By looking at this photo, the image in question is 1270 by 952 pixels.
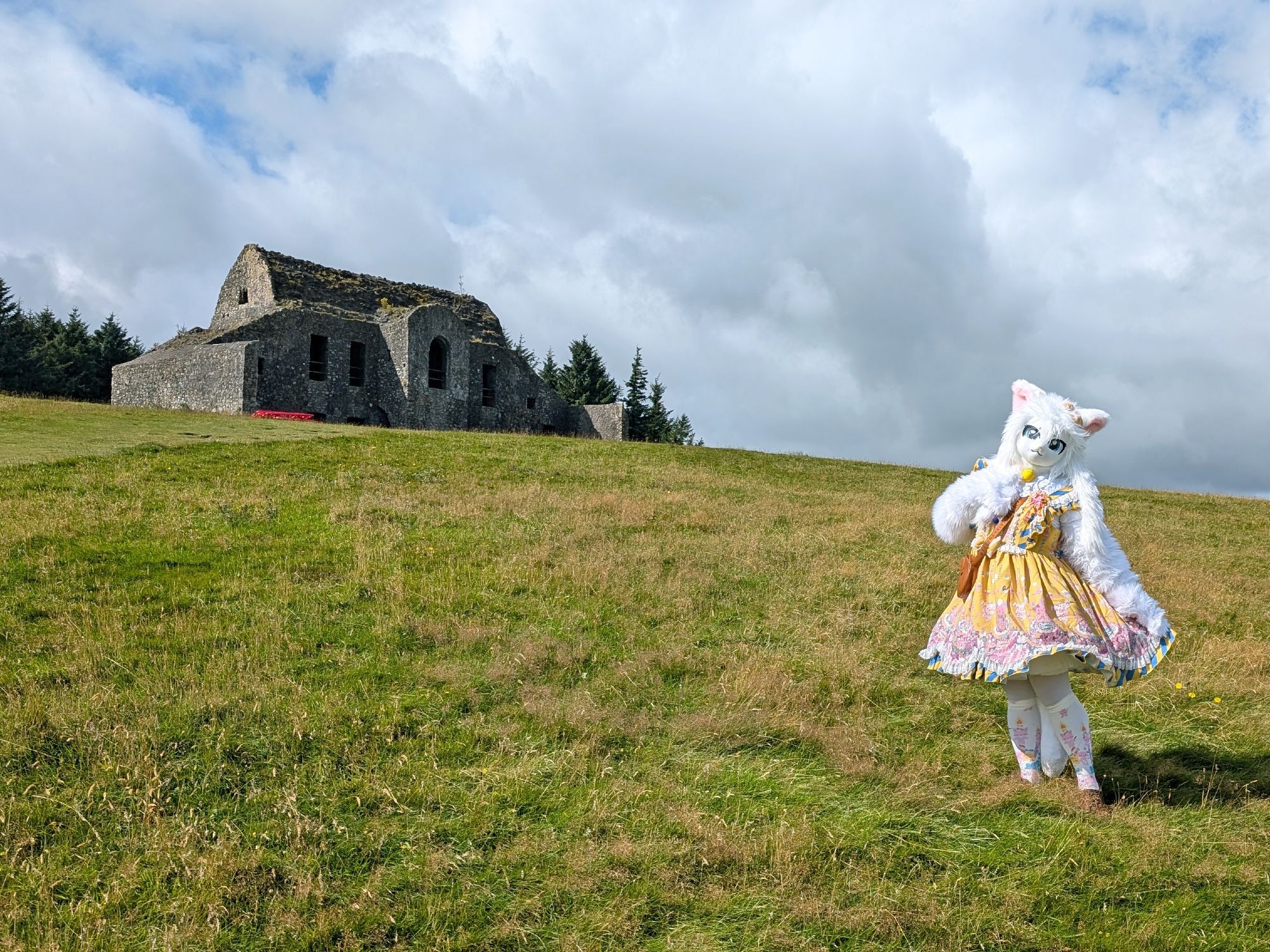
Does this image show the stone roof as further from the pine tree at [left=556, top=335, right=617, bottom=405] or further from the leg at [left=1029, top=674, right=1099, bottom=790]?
the leg at [left=1029, top=674, right=1099, bottom=790]

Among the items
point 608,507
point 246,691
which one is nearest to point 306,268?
point 608,507

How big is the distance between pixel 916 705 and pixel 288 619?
235 inches

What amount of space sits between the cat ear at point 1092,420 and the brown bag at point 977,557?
0.79 metres

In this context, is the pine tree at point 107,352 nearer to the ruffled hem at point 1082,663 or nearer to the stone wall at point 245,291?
the stone wall at point 245,291

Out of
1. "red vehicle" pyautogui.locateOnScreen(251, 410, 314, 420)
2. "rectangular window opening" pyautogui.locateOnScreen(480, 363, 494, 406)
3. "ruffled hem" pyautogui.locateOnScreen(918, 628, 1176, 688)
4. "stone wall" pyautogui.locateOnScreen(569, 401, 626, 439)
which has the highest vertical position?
"rectangular window opening" pyautogui.locateOnScreen(480, 363, 494, 406)

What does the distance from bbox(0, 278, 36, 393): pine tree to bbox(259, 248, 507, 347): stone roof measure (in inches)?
594

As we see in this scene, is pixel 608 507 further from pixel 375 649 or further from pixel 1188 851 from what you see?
pixel 1188 851

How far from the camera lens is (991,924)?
174 inches

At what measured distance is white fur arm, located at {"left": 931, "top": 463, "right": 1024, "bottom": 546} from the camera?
6.29 metres

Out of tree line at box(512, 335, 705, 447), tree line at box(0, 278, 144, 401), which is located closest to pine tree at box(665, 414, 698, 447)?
tree line at box(512, 335, 705, 447)

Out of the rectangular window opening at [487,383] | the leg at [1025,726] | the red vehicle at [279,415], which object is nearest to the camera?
the leg at [1025,726]

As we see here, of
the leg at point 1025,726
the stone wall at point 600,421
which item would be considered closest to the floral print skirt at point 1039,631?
the leg at point 1025,726

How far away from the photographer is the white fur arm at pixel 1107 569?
588 cm

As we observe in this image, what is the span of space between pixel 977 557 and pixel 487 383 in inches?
1350
